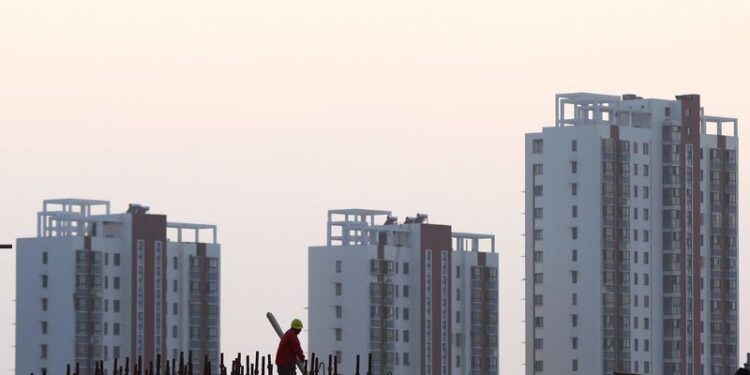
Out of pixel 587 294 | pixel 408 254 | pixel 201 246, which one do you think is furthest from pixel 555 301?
pixel 201 246

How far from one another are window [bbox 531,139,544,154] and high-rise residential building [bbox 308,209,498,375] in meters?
7.60

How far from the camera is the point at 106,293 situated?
119 meters

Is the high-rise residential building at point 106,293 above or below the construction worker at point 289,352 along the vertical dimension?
above

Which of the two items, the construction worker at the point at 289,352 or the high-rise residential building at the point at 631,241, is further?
the high-rise residential building at the point at 631,241

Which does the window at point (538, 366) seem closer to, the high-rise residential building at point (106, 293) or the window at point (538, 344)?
the window at point (538, 344)

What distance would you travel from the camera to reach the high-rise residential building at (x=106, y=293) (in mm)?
117750

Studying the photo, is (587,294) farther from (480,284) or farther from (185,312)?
(185,312)

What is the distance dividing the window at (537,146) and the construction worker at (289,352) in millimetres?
93790

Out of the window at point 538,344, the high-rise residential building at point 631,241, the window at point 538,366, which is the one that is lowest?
the window at point 538,366

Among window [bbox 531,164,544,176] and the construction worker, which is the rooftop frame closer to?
window [bbox 531,164,544,176]

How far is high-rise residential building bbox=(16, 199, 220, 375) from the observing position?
4636 inches

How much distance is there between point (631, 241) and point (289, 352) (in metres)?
96.1

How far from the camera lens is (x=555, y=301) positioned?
115375mm

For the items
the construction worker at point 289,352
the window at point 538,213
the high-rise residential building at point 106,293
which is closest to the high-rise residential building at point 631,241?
the window at point 538,213
